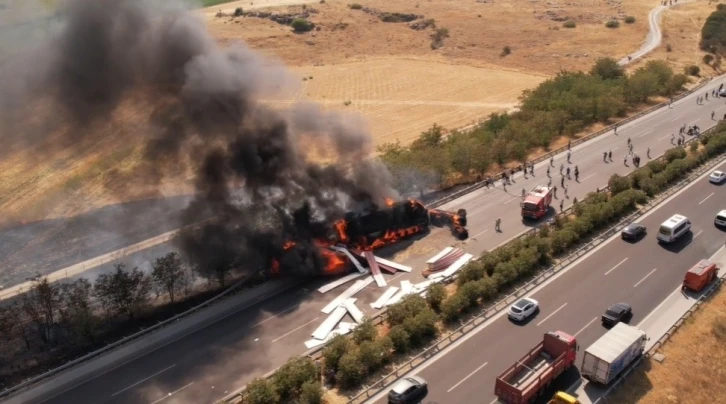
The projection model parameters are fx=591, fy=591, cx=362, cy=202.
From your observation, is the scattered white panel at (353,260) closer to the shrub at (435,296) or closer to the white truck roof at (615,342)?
the shrub at (435,296)

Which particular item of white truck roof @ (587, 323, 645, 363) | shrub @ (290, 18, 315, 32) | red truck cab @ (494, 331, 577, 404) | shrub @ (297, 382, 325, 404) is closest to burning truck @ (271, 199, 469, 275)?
shrub @ (297, 382, 325, 404)

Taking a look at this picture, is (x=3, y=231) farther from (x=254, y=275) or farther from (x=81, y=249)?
(x=254, y=275)

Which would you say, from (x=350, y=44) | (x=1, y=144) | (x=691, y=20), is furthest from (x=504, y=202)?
(x=691, y=20)

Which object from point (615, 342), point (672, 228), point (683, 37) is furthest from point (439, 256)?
point (683, 37)

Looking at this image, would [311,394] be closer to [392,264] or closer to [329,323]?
[329,323]

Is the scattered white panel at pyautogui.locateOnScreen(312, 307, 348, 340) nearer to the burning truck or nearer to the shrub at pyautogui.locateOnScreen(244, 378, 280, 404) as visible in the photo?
the burning truck

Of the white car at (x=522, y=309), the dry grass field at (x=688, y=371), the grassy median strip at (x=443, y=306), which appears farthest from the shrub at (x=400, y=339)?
the dry grass field at (x=688, y=371)
